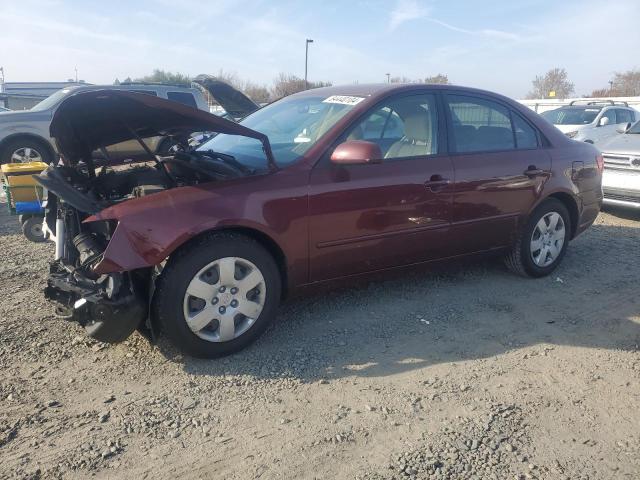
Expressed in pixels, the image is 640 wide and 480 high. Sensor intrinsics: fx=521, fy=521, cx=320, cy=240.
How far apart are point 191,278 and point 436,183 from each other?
195 cm

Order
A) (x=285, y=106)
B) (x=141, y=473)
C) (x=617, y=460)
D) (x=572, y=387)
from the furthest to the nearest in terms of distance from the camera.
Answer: (x=285, y=106) < (x=572, y=387) < (x=617, y=460) < (x=141, y=473)

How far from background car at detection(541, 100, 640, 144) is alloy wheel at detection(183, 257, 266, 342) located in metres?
11.0

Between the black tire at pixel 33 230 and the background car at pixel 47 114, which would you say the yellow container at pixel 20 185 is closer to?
the black tire at pixel 33 230

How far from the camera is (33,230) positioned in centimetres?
562

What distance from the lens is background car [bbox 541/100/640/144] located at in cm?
1217

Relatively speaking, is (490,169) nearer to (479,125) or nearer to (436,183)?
(479,125)

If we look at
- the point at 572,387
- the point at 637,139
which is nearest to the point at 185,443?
the point at 572,387

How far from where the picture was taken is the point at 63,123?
128 inches

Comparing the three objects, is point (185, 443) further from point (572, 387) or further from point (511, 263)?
point (511, 263)

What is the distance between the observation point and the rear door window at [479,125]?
4137mm

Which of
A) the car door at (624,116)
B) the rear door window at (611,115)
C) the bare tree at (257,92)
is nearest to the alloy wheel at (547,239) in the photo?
the rear door window at (611,115)

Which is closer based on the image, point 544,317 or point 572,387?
point 572,387

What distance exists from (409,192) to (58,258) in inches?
94.0

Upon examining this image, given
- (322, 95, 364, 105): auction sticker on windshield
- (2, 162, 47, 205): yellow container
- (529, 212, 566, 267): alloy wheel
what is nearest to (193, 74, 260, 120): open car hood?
(2, 162, 47, 205): yellow container
